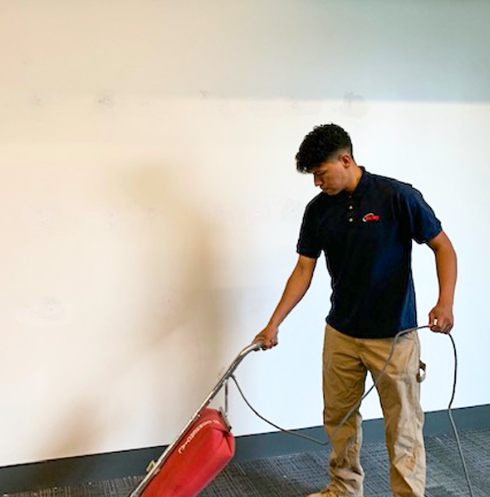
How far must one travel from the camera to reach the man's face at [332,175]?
1.92 m

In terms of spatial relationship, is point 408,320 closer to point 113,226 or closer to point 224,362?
point 224,362

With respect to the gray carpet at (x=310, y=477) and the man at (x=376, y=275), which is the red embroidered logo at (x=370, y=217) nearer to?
the man at (x=376, y=275)

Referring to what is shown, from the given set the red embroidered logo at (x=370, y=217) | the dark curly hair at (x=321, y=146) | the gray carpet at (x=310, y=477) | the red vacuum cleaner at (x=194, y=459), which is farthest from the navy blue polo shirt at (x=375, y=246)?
the gray carpet at (x=310, y=477)

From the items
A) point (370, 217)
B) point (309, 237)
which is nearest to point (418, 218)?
point (370, 217)

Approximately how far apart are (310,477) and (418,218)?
1264 mm

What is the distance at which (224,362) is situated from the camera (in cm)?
254

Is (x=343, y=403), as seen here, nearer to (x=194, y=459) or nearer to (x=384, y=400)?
(x=384, y=400)

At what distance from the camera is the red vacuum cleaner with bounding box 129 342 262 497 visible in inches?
69.7

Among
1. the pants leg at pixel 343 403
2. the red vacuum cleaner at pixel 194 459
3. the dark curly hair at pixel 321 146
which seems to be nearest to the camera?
the red vacuum cleaner at pixel 194 459

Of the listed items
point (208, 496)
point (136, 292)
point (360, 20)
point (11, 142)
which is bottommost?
point (208, 496)

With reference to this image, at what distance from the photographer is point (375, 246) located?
1.97m

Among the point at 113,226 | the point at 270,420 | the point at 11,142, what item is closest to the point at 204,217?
the point at 113,226

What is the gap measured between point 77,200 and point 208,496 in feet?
4.25

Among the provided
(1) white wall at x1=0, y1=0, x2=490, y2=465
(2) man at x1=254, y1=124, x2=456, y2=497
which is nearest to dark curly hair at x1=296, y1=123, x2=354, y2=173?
(2) man at x1=254, y1=124, x2=456, y2=497
